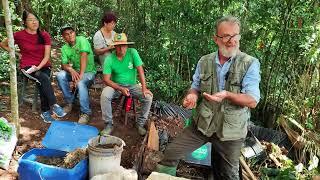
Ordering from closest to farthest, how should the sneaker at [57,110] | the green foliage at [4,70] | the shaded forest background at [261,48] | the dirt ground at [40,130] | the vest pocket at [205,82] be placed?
the vest pocket at [205,82]
the dirt ground at [40,130]
the sneaker at [57,110]
the shaded forest background at [261,48]
the green foliage at [4,70]

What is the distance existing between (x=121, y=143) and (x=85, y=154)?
0.39 m

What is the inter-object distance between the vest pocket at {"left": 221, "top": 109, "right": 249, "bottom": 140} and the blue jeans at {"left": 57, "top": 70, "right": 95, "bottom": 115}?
2.79m

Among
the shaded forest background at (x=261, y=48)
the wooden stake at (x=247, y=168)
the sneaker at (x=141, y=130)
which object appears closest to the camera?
the wooden stake at (x=247, y=168)

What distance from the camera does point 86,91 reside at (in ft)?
17.8

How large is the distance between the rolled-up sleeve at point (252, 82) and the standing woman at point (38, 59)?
10.6 ft

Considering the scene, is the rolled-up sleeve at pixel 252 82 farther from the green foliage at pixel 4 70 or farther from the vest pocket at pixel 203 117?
the green foliage at pixel 4 70

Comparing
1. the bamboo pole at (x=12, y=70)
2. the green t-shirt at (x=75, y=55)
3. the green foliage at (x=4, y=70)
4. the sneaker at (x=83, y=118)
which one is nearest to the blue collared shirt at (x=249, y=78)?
the bamboo pole at (x=12, y=70)

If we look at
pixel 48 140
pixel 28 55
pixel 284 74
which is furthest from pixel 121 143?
pixel 284 74

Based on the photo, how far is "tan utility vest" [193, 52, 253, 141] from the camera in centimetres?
309

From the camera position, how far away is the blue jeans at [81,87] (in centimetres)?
540

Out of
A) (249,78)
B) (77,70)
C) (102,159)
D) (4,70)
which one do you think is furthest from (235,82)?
(4,70)

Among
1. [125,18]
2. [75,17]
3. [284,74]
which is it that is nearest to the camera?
[284,74]

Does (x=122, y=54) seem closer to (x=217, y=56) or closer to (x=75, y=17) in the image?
(x=217, y=56)

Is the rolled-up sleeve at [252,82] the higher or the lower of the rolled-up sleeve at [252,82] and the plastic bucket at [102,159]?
the higher
